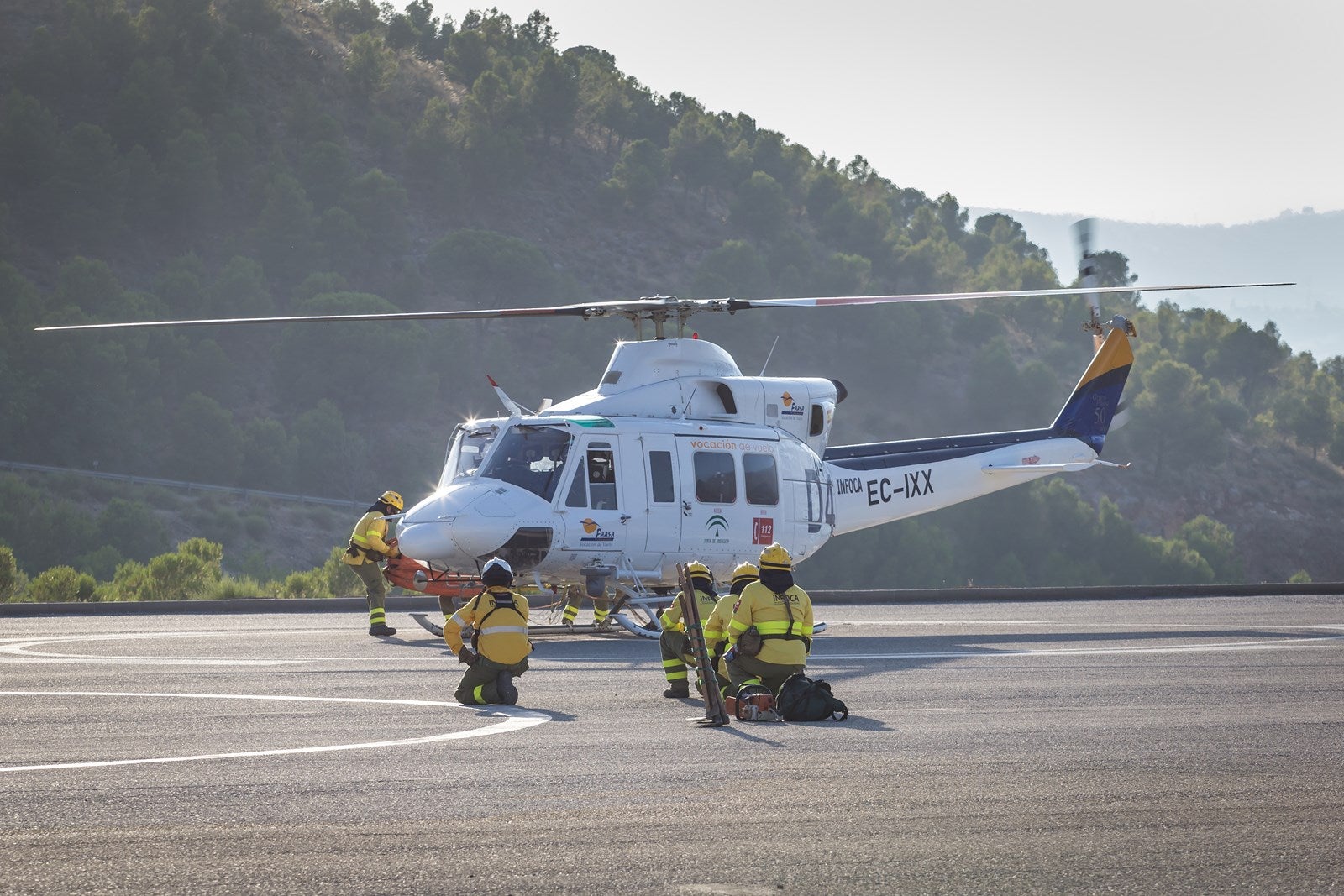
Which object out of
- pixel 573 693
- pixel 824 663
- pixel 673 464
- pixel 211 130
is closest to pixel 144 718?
pixel 573 693

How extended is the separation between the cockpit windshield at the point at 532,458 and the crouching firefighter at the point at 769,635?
22.4 ft

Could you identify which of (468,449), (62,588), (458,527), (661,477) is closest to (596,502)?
(661,477)

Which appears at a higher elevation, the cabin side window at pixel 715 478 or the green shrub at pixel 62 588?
the cabin side window at pixel 715 478

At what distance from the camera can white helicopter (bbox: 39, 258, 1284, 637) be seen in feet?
58.7

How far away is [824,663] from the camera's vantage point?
619 inches

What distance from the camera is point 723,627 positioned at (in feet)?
41.0

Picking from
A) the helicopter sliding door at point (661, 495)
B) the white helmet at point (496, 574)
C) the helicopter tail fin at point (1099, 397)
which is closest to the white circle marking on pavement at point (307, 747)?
the white helmet at point (496, 574)

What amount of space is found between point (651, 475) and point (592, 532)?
113cm

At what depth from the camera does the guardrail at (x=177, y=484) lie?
59.8 metres

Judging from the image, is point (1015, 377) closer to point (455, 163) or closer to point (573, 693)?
point (455, 163)

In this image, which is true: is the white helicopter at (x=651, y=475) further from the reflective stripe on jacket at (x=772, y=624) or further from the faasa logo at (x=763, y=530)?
the reflective stripe on jacket at (x=772, y=624)

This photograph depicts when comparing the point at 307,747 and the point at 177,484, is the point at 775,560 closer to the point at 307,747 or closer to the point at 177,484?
the point at 307,747

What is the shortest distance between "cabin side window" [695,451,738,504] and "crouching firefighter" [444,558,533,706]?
23.6 ft

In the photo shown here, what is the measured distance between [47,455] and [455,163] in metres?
34.2
